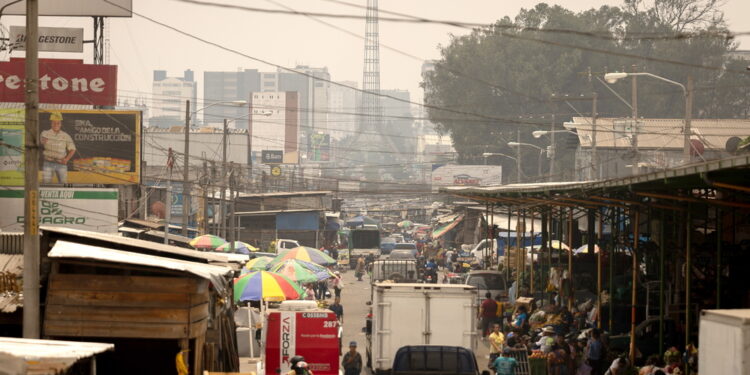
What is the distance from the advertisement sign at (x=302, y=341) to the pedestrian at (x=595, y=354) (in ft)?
18.3

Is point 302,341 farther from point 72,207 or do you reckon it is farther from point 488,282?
point 72,207

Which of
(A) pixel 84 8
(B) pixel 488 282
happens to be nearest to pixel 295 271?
A: (B) pixel 488 282

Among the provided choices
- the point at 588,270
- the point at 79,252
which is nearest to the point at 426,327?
the point at 79,252

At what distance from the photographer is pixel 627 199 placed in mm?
24359

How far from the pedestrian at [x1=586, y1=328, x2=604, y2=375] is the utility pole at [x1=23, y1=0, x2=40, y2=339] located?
1223 cm

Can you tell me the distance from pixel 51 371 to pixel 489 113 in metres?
98.0

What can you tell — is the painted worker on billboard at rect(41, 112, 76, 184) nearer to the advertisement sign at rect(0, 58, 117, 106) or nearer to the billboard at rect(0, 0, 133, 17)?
the advertisement sign at rect(0, 58, 117, 106)

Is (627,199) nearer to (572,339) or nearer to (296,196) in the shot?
(572,339)

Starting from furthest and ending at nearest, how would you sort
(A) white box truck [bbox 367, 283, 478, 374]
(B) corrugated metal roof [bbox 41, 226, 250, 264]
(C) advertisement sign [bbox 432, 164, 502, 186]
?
(C) advertisement sign [bbox 432, 164, 502, 186]
(A) white box truck [bbox 367, 283, 478, 374]
(B) corrugated metal roof [bbox 41, 226, 250, 264]

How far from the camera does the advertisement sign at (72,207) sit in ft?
135

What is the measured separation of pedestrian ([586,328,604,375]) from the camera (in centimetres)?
2192

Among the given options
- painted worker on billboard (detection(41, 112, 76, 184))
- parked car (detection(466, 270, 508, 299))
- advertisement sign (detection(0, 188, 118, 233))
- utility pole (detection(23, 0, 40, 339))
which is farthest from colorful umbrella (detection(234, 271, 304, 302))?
painted worker on billboard (detection(41, 112, 76, 184))

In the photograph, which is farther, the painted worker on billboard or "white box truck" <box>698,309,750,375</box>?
the painted worker on billboard

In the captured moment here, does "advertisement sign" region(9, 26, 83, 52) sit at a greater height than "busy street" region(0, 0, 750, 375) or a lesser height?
greater
